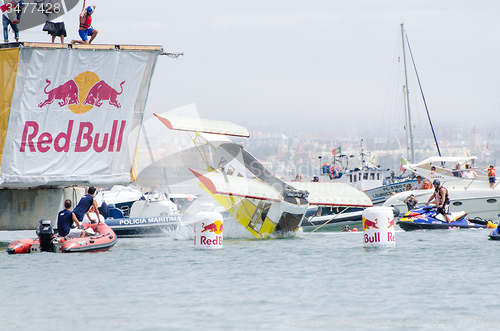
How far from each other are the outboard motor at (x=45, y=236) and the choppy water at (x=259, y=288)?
2.08ft

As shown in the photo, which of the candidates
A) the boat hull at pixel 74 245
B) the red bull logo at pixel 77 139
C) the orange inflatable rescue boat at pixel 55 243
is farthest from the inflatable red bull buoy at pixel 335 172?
Result: the orange inflatable rescue boat at pixel 55 243

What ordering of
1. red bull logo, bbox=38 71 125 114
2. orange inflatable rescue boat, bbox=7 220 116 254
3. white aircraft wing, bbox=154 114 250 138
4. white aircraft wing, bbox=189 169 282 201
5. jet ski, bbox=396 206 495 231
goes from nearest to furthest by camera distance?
orange inflatable rescue boat, bbox=7 220 116 254
white aircraft wing, bbox=189 169 282 201
red bull logo, bbox=38 71 125 114
white aircraft wing, bbox=154 114 250 138
jet ski, bbox=396 206 495 231

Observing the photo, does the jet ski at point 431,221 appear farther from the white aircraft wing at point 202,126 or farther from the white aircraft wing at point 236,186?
the white aircraft wing at point 202,126

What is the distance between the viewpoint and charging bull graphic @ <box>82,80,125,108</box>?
18.5m

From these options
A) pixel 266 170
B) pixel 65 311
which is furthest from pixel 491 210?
pixel 65 311

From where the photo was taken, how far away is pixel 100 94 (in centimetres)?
1866

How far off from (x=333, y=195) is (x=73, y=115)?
347 inches

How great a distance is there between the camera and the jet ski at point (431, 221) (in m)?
19.8

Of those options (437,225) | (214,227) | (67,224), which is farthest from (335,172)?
(67,224)

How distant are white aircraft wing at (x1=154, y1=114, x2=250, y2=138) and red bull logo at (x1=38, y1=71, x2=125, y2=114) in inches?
71.9

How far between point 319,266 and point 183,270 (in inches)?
121

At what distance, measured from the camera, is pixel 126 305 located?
958 cm

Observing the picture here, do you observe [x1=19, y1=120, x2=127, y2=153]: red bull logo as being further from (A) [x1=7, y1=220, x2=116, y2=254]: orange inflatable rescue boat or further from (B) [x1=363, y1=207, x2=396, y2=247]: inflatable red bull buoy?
(B) [x1=363, y1=207, x2=396, y2=247]: inflatable red bull buoy

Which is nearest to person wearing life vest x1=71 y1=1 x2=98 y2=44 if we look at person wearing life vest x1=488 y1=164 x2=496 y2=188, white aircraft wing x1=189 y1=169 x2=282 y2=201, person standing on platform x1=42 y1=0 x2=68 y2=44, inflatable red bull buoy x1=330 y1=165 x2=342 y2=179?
person standing on platform x1=42 y1=0 x2=68 y2=44
